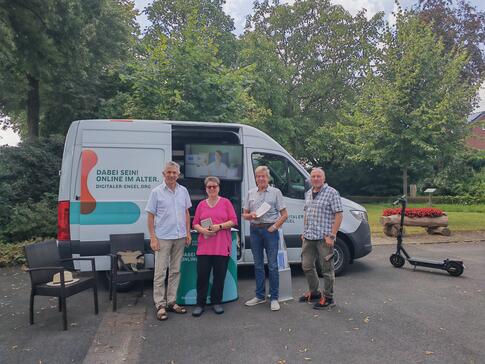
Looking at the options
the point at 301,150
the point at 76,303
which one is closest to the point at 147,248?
the point at 76,303

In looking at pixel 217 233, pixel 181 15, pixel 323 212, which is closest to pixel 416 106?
pixel 323 212

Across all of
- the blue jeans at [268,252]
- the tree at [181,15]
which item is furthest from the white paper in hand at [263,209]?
the tree at [181,15]

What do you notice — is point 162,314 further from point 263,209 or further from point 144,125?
point 144,125

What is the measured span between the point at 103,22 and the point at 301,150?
50.4ft

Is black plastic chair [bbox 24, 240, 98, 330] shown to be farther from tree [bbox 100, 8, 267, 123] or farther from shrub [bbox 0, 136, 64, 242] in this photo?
tree [bbox 100, 8, 267, 123]

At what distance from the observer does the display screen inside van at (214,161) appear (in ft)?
21.2

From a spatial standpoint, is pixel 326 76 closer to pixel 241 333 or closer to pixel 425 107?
pixel 425 107

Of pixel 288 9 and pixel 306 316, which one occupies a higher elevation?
pixel 288 9

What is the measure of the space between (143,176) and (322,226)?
268cm

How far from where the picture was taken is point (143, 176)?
5934 mm

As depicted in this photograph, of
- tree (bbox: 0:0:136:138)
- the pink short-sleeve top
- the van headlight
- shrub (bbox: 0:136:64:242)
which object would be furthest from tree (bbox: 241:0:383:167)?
the pink short-sleeve top

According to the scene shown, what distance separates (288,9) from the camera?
26922 mm

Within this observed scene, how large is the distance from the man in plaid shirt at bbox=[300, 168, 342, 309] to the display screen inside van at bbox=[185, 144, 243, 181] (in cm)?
156

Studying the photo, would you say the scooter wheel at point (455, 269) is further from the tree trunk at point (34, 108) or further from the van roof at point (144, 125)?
the tree trunk at point (34, 108)
